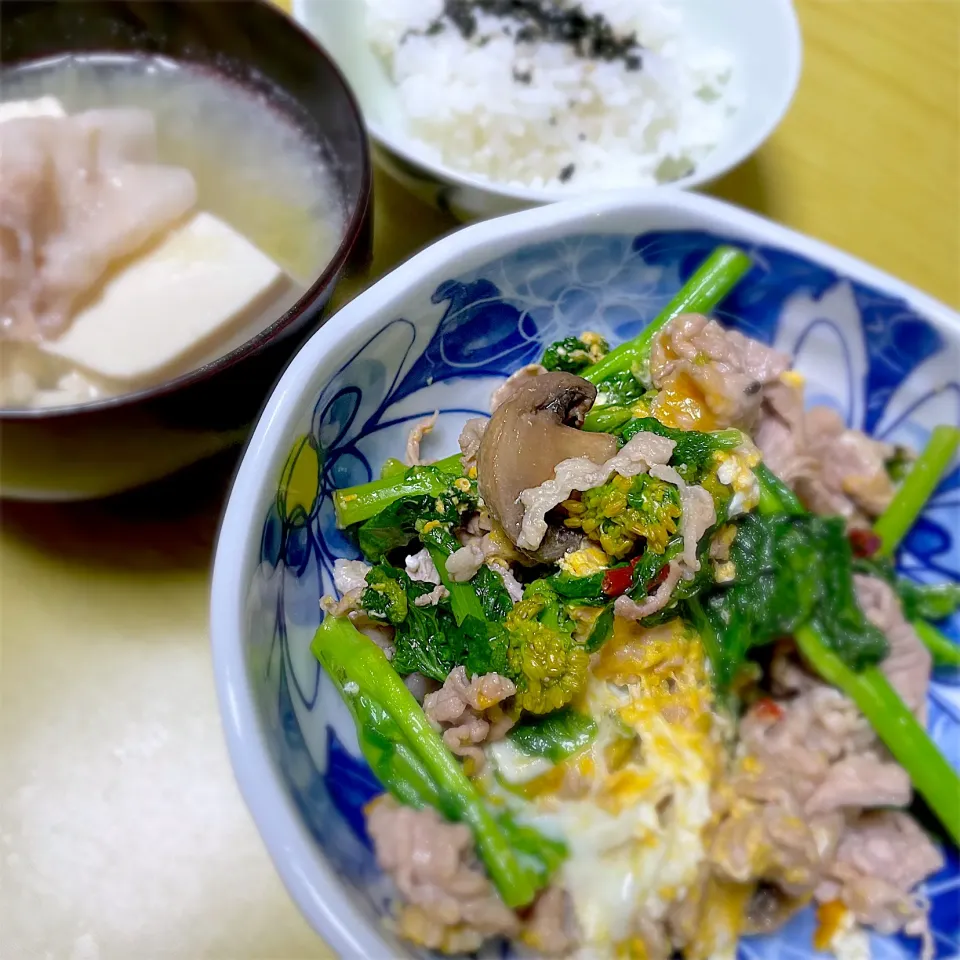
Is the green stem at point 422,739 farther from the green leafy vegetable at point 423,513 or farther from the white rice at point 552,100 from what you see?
the white rice at point 552,100

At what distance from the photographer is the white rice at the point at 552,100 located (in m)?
1.86

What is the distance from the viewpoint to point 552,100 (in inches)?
74.3

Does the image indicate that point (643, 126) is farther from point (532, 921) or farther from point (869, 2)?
point (532, 921)

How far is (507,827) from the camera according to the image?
1.04 meters

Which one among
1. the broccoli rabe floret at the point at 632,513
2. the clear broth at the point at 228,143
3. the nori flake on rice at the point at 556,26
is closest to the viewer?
the broccoli rabe floret at the point at 632,513

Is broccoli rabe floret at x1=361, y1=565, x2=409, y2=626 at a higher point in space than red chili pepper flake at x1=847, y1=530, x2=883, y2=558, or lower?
lower

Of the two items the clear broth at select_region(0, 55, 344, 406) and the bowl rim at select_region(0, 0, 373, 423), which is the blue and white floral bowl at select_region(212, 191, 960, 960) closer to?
the bowl rim at select_region(0, 0, 373, 423)

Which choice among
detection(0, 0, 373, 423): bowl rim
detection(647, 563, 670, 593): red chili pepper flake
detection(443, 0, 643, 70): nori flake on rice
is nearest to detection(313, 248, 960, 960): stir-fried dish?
detection(647, 563, 670, 593): red chili pepper flake

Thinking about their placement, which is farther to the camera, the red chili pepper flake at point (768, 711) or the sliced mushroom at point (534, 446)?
the red chili pepper flake at point (768, 711)

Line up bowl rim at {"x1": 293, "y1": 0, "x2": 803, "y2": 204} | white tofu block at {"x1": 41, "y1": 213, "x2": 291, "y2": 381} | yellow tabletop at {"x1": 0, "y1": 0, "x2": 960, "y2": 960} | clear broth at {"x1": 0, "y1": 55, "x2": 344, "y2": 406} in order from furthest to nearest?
clear broth at {"x1": 0, "y1": 55, "x2": 344, "y2": 406}
bowl rim at {"x1": 293, "y1": 0, "x2": 803, "y2": 204}
white tofu block at {"x1": 41, "y1": 213, "x2": 291, "y2": 381}
yellow tabletop at {"x1": 0, "y1": 0, "x2": 960, "y2": 960}

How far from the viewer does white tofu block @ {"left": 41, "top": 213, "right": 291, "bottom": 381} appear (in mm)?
1392

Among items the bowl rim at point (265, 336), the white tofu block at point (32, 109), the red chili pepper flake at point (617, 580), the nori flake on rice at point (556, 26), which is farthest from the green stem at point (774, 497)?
the white tofu block at point (32, 109)

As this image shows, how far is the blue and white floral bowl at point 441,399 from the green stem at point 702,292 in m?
0.03

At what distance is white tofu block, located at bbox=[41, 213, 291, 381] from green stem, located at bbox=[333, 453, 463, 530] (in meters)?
0.43
